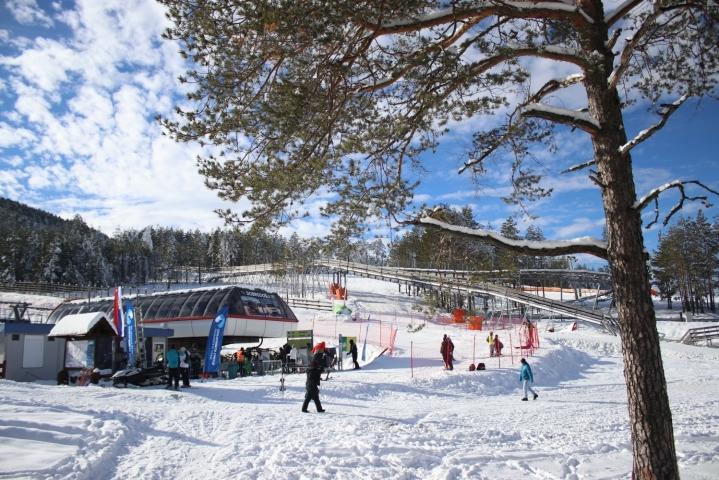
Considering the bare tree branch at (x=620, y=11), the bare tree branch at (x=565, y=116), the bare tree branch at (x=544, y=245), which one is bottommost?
the bare tree branch at (x=544, y=245)

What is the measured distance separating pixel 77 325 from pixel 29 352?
8.13 feet

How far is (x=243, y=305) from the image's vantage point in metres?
28.9

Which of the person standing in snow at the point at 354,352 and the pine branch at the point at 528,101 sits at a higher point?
the pine branch at the point at 528,101

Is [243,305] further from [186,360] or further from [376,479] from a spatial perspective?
[376,479]

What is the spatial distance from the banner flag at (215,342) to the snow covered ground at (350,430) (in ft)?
7.16

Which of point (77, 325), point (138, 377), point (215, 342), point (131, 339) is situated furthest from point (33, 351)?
point (215, 342)

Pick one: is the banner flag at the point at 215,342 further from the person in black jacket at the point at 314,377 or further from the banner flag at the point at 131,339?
the person in black jacket at the point at 314,377

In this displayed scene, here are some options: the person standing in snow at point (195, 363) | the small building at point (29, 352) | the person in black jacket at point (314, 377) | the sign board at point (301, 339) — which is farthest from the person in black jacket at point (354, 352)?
the small building at point (29, 352)

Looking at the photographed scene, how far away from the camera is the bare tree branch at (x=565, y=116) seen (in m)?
5.50

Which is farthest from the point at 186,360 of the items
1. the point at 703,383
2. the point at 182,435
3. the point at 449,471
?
the point at 703,383

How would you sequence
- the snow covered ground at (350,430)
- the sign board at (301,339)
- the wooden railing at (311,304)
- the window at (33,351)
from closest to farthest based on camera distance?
the snow covered ground at (350,430)
the window at (33,351)
the sign board at (301,339)
the wooden railing at (311,304)

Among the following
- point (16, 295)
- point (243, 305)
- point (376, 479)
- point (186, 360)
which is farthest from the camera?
point (16, 295)

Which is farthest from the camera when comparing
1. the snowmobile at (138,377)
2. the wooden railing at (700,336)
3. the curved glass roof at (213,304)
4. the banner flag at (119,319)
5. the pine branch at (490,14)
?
the wooden railing at (700,336)

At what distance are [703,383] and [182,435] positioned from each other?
19095 millimetres
